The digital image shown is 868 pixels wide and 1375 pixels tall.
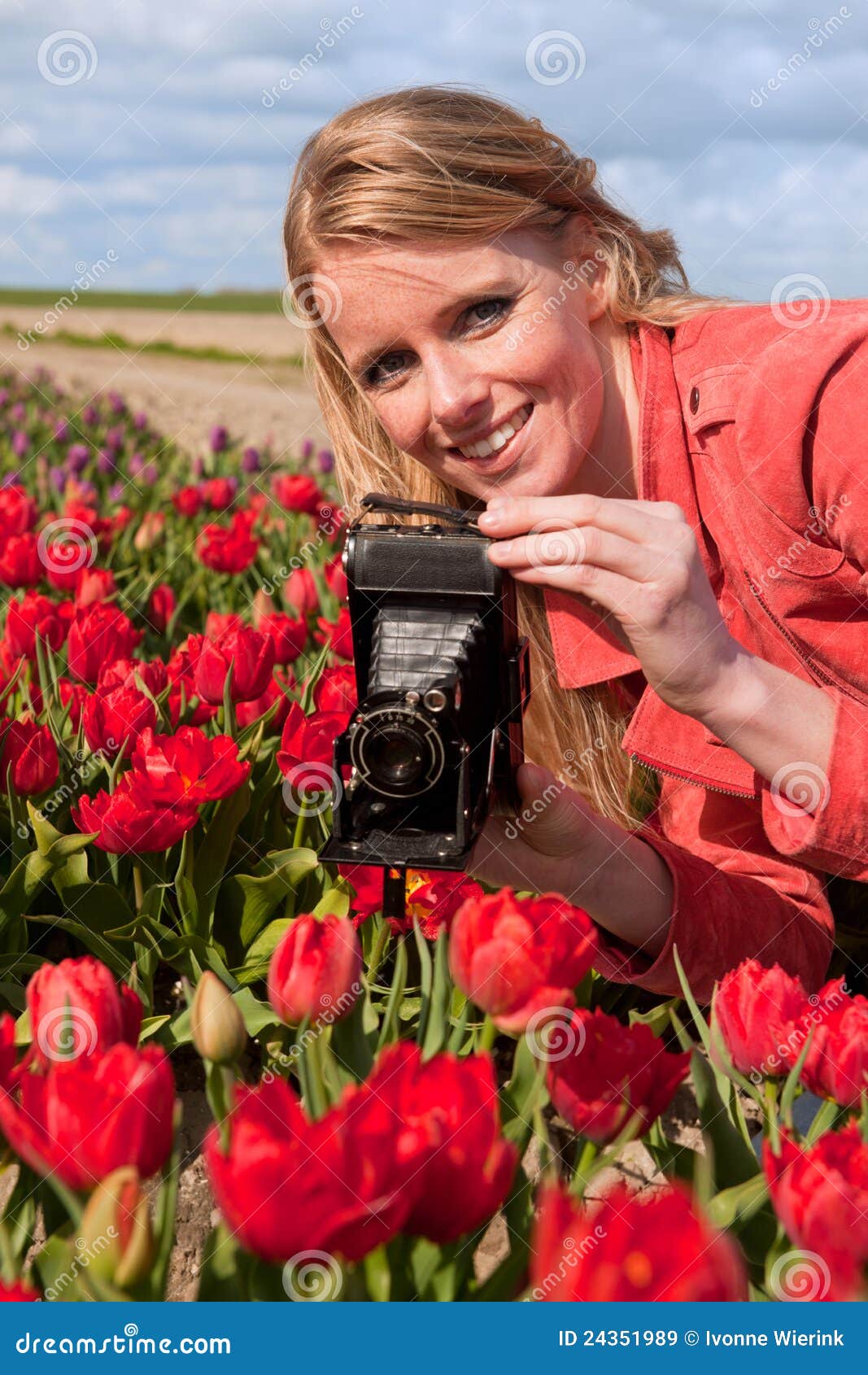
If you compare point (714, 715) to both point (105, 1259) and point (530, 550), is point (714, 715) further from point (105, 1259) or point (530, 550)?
point (105, 1259)

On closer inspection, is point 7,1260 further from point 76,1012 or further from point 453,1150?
point 453,1150

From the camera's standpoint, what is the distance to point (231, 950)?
224cm

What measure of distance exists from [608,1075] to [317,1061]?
285 millimetres

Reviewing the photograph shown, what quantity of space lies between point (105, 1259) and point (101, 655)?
1.65 metres

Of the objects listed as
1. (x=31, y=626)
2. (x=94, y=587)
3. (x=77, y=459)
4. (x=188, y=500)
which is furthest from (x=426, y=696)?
(x=77, y=459)

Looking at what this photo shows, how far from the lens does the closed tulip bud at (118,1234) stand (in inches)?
39.6

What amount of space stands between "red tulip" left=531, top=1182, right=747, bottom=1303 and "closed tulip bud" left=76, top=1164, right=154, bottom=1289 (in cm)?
32

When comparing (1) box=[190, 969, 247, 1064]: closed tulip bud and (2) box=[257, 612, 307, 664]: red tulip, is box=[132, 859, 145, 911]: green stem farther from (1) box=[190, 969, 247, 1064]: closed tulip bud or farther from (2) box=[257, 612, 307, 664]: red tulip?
(1) box=[190, 969, 247, 1064]: closed tulip bud

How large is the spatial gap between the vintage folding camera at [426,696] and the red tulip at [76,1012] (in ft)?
1.52

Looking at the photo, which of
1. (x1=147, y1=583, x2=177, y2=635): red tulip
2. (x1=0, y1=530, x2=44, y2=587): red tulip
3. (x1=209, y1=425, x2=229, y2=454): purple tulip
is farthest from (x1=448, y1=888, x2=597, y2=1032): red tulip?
(x1=209, y1=425, x2=229, y2=454): purple tulip

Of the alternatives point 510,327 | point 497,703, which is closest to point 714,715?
point 497,703

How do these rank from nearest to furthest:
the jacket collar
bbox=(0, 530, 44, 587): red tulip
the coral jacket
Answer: the coral jacket
the jacket collar
bbox=(0, 530, 44, 587): red tulip

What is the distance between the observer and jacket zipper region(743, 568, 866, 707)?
225cm

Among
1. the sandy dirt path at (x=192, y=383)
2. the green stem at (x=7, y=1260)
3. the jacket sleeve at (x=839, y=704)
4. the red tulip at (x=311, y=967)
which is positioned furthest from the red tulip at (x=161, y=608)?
the sandy dirt path at (x=192, y=383)
